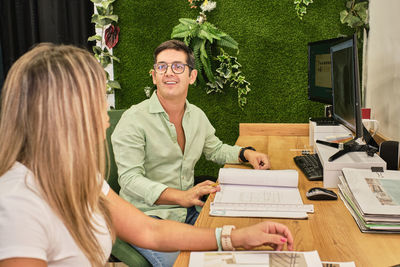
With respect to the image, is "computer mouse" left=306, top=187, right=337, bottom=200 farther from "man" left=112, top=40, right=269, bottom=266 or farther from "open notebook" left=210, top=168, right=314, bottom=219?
"man" left=112, top=40, right=269, bottom=266

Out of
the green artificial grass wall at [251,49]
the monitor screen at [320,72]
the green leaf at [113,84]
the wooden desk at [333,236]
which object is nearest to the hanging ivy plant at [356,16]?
the green artificial grass wall at [251,49]

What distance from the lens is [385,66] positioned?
8.13ft

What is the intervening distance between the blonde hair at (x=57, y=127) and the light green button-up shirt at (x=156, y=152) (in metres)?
0.88

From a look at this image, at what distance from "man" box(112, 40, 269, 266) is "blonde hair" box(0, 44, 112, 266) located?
82 cm

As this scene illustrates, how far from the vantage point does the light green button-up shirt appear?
72.2 inches

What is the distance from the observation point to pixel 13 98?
0.82 m

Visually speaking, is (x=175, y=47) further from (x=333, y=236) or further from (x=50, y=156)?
(x=50, y=156)

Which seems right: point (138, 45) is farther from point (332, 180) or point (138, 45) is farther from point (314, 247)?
point (314, 247)

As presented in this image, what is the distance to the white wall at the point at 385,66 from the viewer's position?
2213 millimetres

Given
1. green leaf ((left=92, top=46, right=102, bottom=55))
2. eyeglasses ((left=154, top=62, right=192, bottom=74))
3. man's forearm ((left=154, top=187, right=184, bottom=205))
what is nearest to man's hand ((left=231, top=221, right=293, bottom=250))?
man's forearm ((left=154, top=187, right=184, bottom=205))

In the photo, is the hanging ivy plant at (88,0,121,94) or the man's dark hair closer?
the man's dark hair

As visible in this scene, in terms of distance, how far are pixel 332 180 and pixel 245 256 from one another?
2.49 ft

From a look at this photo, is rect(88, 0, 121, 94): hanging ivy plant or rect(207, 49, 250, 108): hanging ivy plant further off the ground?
rect(88, 0, 121, 94): hanging ivy plant

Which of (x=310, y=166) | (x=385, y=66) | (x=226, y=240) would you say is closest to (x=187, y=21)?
(x=385, y=66)
